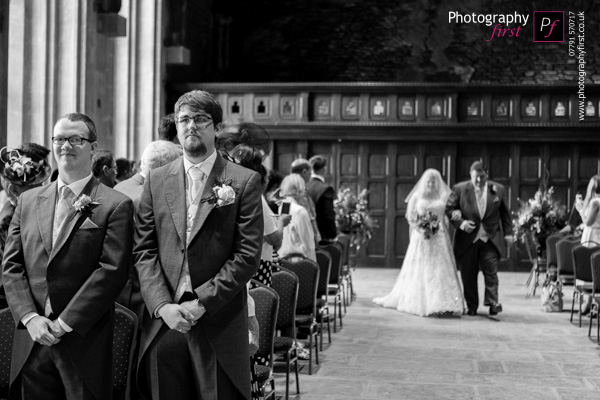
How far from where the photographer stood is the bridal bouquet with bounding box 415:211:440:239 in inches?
471

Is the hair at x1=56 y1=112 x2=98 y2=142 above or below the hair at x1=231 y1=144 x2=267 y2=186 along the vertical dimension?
above

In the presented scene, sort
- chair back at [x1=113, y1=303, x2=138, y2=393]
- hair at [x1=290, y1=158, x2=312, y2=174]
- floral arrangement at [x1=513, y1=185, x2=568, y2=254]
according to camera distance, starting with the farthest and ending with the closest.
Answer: floral arrangement at [x1=513, y1=185, x2=568, y2=254], hair at [x1=290, y1=158, x2=312, y2=174], chair back at [x1=113, y1=303, x2=138, y2=393]

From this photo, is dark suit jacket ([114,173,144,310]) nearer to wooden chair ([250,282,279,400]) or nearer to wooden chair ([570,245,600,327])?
wooden chair ([250,282,279,400])

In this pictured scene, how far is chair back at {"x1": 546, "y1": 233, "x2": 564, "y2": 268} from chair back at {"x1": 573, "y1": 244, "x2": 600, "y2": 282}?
257 cm

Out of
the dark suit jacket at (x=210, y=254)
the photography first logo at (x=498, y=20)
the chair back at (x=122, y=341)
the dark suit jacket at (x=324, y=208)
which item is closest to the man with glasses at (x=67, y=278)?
the dark suit jacket at (x=210, y=254)

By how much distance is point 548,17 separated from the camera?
1997 centimetres

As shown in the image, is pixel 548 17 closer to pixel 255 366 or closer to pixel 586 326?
pixel 586 326

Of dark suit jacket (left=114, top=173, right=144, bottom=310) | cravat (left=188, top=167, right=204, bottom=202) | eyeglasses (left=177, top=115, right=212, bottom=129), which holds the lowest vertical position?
dark suit jacket (left=114, top=173, right=144, bottom=310)

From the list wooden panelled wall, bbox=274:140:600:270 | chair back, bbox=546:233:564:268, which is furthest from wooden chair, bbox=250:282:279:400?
wooden panelled wall, bbox=274:140:600:270

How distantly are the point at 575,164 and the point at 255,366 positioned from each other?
13.7 meters

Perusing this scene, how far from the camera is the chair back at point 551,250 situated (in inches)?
518

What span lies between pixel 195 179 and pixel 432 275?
8080 millimetres

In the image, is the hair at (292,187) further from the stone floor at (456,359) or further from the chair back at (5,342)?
the chair back at (5,342)

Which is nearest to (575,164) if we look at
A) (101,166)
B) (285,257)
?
(285,257)
